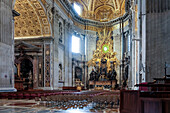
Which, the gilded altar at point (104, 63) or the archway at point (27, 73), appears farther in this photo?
the gilded altar at point (104, 63)

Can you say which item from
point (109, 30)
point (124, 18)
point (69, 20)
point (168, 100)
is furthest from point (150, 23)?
point (109, 30)

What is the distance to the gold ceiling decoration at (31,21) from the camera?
19.1m

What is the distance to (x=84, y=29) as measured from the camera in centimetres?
3133

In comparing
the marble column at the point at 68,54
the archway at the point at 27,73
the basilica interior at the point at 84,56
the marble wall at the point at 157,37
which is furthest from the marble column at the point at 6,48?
the marble column at the point at 68,54

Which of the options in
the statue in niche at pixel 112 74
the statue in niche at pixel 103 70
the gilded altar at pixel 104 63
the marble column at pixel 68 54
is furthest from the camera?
the statue in niche at pixel 103 70

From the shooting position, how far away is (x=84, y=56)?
30609mm

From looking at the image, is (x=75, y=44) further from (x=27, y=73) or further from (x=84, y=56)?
(x=27, y=73)

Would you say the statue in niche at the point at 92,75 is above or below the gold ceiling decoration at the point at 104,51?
below

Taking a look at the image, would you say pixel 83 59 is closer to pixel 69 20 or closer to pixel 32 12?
pixel 69 20

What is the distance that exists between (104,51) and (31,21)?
14.5m

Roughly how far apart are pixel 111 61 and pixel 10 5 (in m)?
20.1

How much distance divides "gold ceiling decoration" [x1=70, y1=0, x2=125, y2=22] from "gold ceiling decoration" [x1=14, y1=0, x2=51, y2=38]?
37.9ft

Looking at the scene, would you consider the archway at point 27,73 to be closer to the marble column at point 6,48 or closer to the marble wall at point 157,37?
the marble column at point 6,48

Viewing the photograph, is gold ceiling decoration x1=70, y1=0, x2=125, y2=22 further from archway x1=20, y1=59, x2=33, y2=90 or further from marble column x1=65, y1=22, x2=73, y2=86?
archway x1=20, y1=59, x2=33, y2=90
